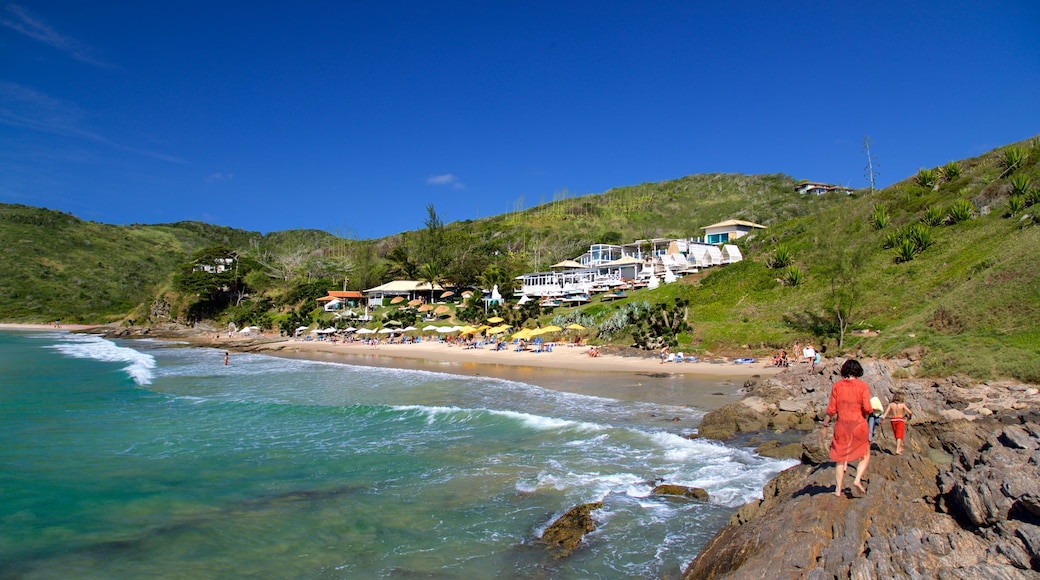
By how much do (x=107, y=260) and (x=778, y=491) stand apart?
13520cm

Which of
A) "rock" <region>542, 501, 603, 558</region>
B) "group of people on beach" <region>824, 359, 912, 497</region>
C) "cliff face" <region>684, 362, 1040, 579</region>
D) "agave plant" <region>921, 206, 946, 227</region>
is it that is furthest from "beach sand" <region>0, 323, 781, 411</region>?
"agave plant" <region>921, 206, 946, 227</region>

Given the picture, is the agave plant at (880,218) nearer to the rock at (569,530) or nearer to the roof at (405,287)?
the rock at (569,530)

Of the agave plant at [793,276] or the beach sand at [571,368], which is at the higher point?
the agave plant at [793,276]

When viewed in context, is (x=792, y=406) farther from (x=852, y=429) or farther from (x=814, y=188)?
(x=814, y=188)

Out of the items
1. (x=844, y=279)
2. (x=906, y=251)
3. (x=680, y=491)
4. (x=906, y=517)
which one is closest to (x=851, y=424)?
(x=906, y=517)

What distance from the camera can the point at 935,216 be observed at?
3388 centimetres

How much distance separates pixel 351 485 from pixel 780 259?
35208 millimetres

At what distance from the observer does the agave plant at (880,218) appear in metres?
37.4

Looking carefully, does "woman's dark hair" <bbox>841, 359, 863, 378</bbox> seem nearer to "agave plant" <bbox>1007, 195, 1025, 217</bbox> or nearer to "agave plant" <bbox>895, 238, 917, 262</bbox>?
"agave plant" <bbox>895, 238, 917, 262</bbox>

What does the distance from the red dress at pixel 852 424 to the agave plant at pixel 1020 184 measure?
34.2 meters

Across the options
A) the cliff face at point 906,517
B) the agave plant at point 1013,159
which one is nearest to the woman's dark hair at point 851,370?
the cliff face at point 906,517

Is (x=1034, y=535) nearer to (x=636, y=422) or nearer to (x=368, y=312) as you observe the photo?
(x=636, y=422)

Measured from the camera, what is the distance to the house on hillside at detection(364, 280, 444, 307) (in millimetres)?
62141

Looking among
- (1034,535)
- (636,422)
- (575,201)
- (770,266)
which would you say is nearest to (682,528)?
(1034,535)
